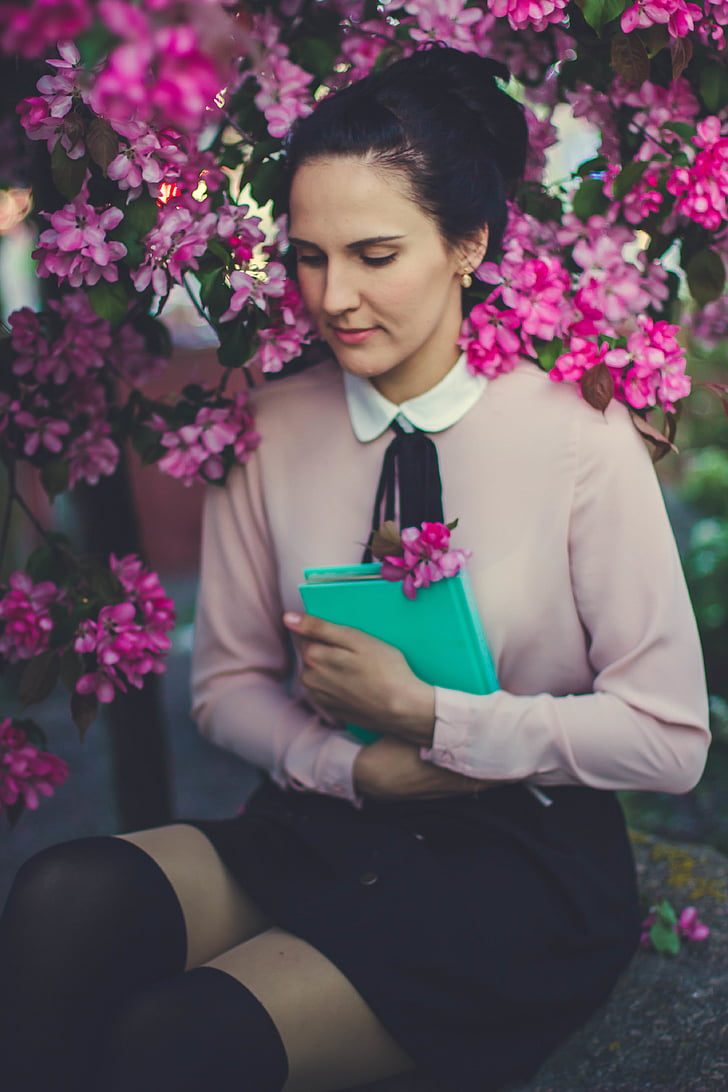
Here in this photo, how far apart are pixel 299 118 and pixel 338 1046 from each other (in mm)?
1498

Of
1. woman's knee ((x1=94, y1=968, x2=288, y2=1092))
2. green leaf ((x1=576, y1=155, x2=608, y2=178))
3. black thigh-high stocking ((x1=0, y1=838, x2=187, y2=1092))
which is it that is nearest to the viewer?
woman's knee ((x1=94, y1=968, x2=288, y2=1092))

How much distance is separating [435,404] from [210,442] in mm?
423

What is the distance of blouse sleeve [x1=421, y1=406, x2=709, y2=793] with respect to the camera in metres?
1.70

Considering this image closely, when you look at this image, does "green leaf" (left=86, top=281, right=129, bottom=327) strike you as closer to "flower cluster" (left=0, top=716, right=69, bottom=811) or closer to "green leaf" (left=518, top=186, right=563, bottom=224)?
"flower cluster" (left=0, top=716, right=69, bottom=811)

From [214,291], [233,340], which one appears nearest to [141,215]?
[214,291]

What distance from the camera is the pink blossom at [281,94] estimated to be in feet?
5.85

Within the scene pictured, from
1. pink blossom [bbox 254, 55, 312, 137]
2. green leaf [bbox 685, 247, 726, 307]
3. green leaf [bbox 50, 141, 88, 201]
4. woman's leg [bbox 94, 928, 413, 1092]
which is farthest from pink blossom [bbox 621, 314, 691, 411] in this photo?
woman's leg [bbox 94, 928, 413, 1092]

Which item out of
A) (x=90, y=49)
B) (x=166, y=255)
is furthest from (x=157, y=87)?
(x=166, y=255)

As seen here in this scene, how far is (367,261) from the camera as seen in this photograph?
5.40 feet

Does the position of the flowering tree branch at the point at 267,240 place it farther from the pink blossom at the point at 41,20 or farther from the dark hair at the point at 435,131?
the pink blossom at the point at 41,20

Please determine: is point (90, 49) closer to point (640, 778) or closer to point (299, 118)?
point (299, 118)

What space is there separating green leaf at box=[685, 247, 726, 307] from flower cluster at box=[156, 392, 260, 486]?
0.87 metres

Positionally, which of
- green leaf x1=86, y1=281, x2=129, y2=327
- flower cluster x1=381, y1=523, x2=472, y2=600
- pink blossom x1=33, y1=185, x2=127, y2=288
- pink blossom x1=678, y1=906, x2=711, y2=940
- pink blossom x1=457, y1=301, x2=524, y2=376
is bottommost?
pink blossom x1=678, y1=906, x2=711, y2=940

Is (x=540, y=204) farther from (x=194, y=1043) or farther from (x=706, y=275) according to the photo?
(x=194, y=1043)
